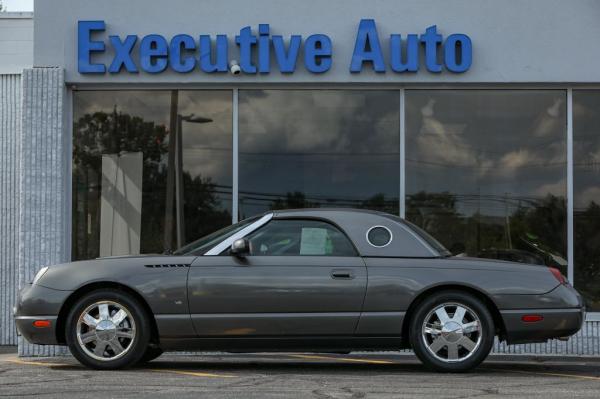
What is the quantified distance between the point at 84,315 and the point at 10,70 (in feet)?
19.7

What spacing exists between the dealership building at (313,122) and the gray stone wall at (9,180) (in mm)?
1462

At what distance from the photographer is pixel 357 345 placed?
30.9 feet

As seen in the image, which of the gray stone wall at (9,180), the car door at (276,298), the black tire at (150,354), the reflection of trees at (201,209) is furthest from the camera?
the gray stone wall at (9,180)

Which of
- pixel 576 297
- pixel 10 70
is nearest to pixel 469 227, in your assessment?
pixel 576 297

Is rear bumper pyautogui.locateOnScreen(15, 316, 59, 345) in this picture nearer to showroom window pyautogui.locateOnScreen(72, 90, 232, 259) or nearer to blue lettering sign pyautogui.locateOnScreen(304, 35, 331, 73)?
showroom window pyautogui.locateOnScreen(72, 90, 232, 259)

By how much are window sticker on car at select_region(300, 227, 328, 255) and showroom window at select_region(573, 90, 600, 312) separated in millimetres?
4381

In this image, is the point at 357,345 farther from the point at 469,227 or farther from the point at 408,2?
the point at 408,2

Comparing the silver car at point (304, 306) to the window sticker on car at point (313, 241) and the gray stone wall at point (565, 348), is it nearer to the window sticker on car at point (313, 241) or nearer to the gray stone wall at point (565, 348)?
the window sticker on car at point (313, 241)

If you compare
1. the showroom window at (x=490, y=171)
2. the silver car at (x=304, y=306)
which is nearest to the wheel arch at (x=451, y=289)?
the silver car at (x=304, y=306)

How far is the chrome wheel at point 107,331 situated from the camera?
9367 millimetres

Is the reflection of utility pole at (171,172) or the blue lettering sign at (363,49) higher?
the blue lettering sign at (363,49)

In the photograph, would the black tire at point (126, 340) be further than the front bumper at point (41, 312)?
No

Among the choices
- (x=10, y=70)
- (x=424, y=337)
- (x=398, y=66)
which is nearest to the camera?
(x=424, y=337)

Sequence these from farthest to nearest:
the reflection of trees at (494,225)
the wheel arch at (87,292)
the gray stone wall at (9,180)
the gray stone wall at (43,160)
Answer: the gray stone wall at (9,180)
the reflection of trees at (494,225)
the gray stone wall at (43,160)
the wheel arch at (87,292)
